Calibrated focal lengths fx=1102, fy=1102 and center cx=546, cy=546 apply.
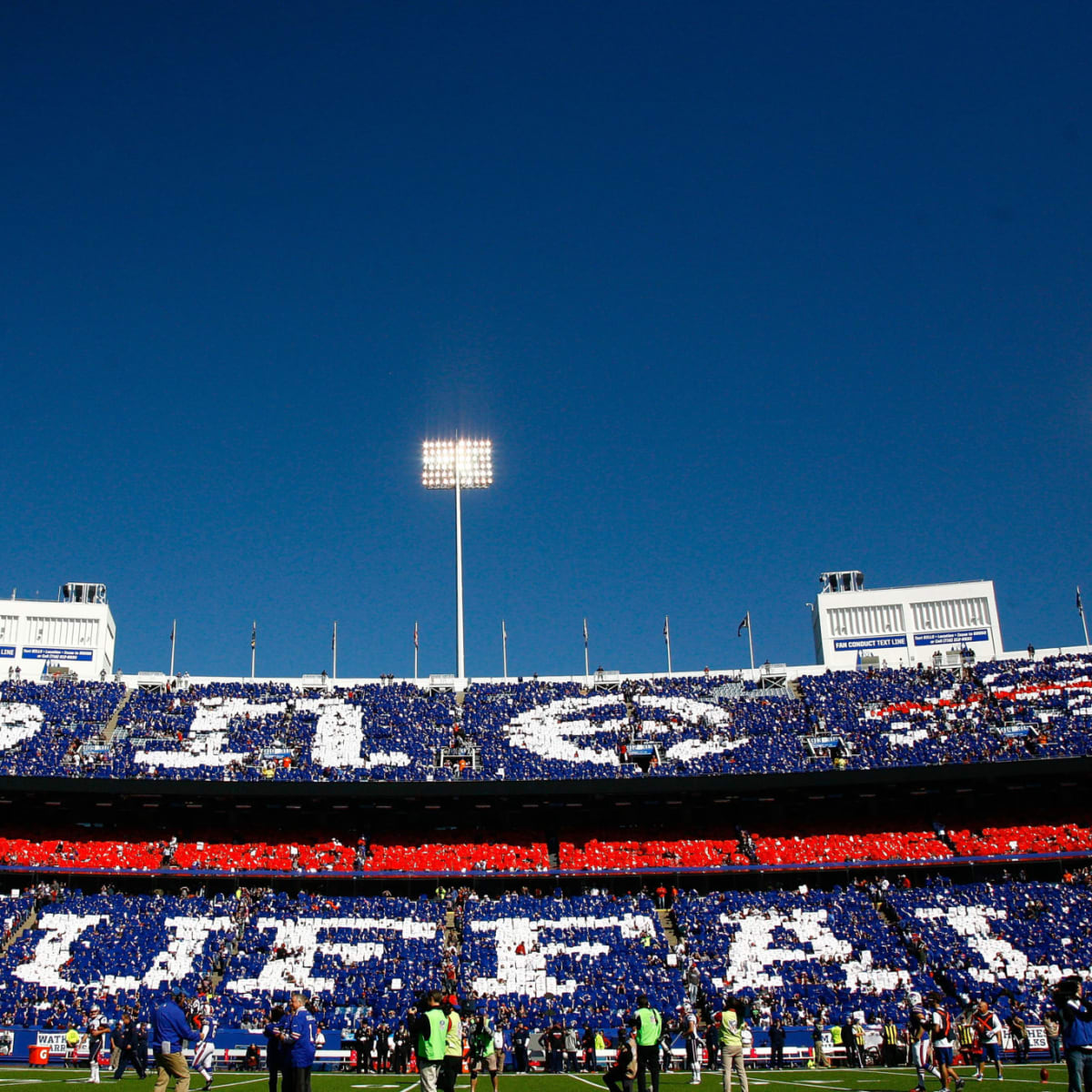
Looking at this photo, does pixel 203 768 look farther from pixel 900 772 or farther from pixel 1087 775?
pixel 1087 775

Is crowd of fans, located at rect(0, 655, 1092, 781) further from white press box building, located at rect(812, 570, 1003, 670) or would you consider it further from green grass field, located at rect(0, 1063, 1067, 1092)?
green grass field, located at rect(0, 1063, 1067, 1092)

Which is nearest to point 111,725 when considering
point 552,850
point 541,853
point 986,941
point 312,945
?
point 312,945

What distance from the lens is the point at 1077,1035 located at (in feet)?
52.0

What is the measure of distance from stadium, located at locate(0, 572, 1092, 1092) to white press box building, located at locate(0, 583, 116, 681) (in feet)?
5.50

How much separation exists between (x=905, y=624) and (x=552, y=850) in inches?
1213

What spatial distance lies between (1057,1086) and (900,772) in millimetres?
28494

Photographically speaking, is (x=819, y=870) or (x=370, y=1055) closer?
(x=370, y=1055)

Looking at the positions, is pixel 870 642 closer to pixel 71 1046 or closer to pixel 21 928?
pixel 21 928

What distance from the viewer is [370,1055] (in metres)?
35.9

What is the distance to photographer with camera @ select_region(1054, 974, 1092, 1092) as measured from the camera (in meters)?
15.8

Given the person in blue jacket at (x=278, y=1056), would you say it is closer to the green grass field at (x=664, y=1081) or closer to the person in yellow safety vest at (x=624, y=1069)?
the person in yellow safety vest at (x=624, y=1069)

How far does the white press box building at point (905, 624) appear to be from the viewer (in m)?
71.4

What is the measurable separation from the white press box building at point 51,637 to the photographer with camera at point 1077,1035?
65525mm

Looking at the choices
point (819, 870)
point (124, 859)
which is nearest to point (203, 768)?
point (124, 859)
